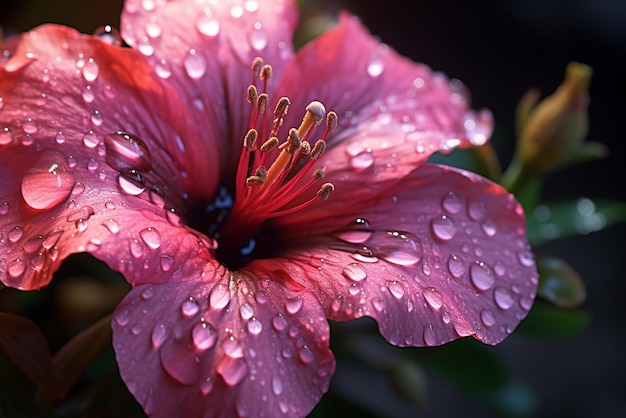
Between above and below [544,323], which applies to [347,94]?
A: above

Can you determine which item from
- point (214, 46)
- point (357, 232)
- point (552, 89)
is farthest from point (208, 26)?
point (552, 89)

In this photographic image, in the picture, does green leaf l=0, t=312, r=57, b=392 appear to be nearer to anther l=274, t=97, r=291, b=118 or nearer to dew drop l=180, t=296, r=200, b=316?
dew drop l=180, t=296, r=200, b=316

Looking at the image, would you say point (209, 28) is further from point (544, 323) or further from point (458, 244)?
point (544, 323)

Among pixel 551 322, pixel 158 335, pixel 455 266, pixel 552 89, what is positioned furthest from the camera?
pixel 552 89

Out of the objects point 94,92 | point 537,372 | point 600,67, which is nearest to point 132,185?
point 94,92

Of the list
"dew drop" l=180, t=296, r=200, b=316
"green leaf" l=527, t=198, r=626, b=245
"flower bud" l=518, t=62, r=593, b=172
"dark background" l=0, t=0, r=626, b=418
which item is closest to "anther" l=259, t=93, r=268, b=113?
"dew drop" l=180, t=296, r=200, b=316

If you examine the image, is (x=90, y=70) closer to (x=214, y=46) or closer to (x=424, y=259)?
(x=214, y=46)
